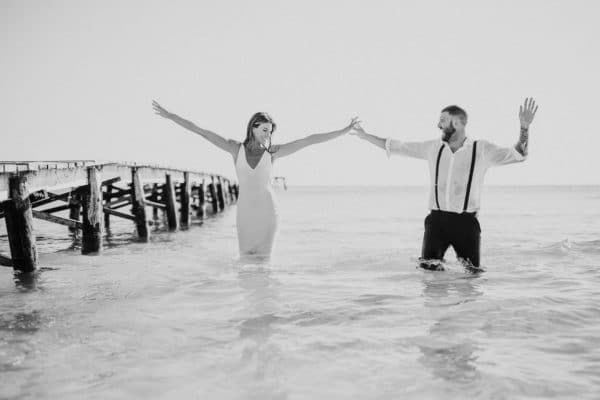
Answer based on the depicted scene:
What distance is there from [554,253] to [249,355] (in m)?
7.69

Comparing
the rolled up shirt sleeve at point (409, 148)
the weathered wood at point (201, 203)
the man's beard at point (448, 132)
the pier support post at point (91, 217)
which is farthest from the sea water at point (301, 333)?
the weathered wood at point (201, 203)

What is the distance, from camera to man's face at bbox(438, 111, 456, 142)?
5.05 m

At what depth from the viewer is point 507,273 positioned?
263 inches

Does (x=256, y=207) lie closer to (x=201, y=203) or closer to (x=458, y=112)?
(x=458, y=112)

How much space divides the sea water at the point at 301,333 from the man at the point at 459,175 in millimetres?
566

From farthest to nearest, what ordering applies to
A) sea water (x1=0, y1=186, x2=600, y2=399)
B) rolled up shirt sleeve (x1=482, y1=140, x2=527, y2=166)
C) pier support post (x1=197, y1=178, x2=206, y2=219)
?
pier support post (x1=197, y1=178, x2=206, y2=219), rolled up shirt sleeve (x1=482, y1=140, x2=527, y2=166), sea water (x1=0, y1=186, x2=600, y2=399)

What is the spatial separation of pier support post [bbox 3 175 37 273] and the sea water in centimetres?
24

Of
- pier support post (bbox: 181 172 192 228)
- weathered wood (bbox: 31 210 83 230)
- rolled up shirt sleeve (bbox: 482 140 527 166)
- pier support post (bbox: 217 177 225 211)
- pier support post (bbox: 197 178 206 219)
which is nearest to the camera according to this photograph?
rolled up shirt sleeve (bbox: 482 140 527 166)

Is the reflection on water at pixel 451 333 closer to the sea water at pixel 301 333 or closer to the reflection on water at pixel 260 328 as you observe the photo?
the sea water at pixel 301 333

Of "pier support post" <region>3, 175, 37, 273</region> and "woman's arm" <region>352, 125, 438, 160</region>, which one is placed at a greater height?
"woman's arm" <region>352, 125, 438, 160</region>

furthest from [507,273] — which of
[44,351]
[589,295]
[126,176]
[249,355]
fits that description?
[126,176]

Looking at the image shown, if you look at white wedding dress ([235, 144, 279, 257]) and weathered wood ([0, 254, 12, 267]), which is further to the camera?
weathered wood ([0, 254, 12, 267])

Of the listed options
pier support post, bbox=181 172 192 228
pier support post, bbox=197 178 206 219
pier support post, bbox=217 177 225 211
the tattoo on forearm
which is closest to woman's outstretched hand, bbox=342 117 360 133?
the tattoo on forearm

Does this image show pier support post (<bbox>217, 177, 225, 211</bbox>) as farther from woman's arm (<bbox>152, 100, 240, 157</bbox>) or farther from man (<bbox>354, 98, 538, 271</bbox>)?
man (<bbox>354, 98, 538, 271</bbox>)
